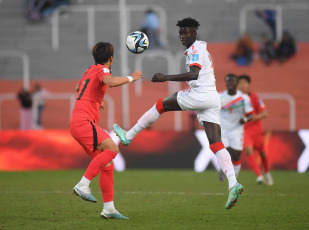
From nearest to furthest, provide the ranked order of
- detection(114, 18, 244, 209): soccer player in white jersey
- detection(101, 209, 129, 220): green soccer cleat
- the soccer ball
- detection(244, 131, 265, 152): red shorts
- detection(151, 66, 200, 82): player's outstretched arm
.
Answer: detection(151, 66, 200, 82): player's outstretched arm < detection(101, 209, 129, 220): green soccer cleat < detection(114, 18, 244, 209): soccer player in white jersey < the soccer ball < detection(244, 131, 265, 152): red shorts

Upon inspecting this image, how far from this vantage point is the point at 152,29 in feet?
80.8

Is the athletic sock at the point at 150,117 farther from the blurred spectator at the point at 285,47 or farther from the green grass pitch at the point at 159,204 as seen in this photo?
the blurred spectator at the point at 285,47

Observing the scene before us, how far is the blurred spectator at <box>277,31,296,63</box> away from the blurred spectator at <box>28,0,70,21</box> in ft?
28.2

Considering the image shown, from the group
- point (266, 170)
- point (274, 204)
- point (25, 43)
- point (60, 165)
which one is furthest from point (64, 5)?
point (274, 204)

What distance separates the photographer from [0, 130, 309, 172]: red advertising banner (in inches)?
658

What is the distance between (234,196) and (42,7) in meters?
20.2

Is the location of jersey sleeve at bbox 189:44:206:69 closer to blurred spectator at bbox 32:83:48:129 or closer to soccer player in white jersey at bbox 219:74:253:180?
soccer player in white jersey at bbox 219:74:253:180

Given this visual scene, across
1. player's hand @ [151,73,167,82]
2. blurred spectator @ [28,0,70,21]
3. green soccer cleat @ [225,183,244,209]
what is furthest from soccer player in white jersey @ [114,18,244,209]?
blurred spectator @ [28,0,70,21]

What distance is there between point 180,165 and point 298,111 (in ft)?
28.1

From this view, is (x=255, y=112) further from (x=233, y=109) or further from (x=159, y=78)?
(x=159, y=78)

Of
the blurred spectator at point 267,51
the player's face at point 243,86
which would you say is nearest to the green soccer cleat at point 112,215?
the player's face at point 243,86

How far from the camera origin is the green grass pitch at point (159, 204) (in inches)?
306

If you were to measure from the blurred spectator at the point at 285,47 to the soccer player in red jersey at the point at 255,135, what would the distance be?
11.5 meters

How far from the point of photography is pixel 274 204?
9.73m
